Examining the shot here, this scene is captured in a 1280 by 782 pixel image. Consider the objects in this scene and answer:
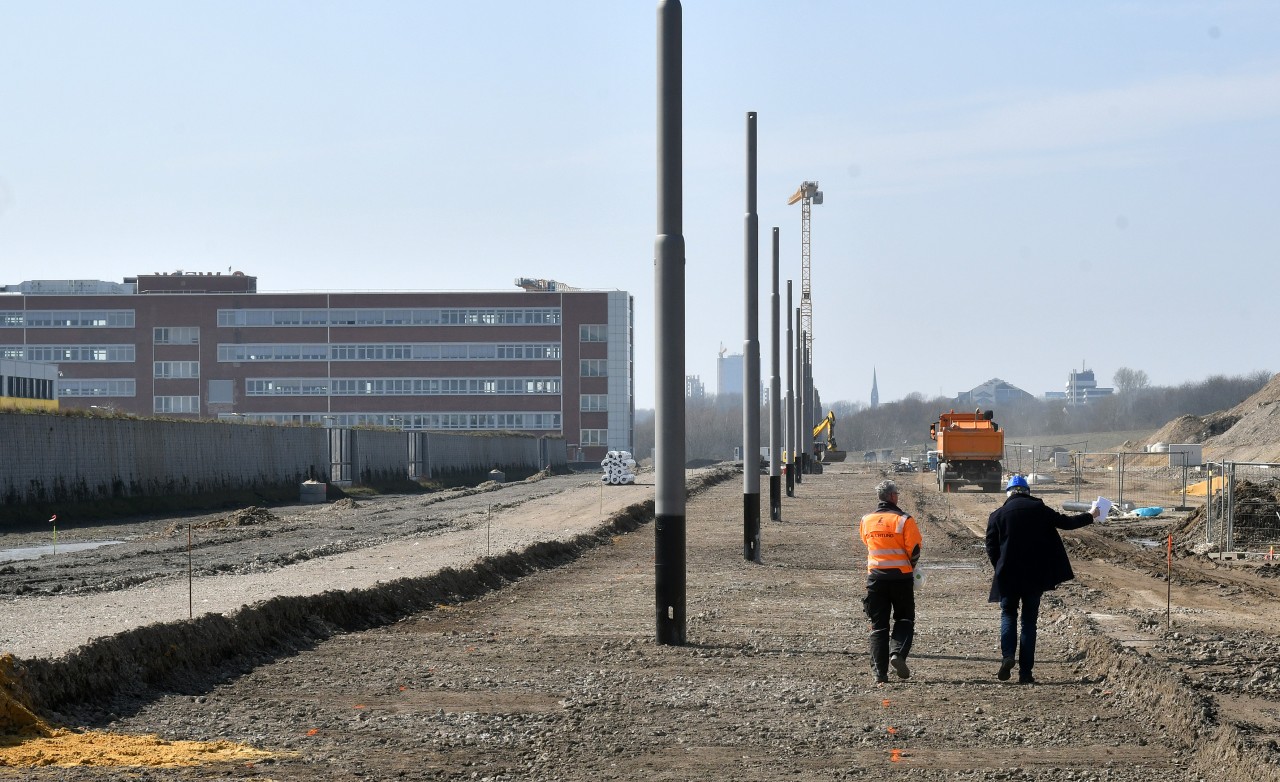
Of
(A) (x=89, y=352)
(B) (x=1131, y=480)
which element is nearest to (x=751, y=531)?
(B) (x=1131, y=480)

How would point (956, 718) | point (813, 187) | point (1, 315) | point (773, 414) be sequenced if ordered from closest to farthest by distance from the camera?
point (956, 718), point (773, 414), point (1, 315), point (813, 187)

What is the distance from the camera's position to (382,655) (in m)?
13.9

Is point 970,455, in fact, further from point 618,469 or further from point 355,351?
point 355,351

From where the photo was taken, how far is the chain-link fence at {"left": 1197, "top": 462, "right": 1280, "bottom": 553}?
91.0ft

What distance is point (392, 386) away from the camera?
120750 millimetres

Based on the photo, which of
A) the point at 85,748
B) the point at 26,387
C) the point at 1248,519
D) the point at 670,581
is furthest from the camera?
the point at 26,387

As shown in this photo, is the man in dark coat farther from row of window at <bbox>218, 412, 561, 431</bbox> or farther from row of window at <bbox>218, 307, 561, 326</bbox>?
row of window at <bbox>218, 412, 561, 431</bbox>

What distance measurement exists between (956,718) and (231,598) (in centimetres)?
1021

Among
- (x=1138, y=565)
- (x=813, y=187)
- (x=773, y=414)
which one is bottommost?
(x=1138, y=565)

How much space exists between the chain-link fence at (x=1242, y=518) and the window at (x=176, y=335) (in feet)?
333

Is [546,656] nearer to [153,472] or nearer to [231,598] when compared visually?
[231,598]

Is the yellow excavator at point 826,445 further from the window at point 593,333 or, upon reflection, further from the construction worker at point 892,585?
the construction worker at point 892,585

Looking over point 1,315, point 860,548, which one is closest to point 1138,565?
point 860,548

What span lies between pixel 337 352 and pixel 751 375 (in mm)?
96269
